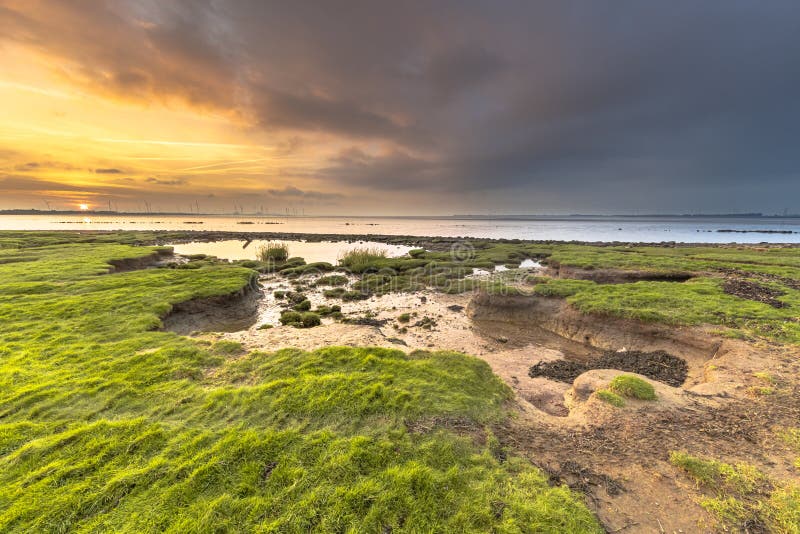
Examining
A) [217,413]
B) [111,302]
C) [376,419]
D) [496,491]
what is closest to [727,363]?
[496,491]

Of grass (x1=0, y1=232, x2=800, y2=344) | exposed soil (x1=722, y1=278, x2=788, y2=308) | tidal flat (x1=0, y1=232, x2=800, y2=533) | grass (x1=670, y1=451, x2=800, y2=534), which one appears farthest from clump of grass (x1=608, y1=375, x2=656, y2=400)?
exposed soil (x1=722, y1=278, x2=788, y2=308)

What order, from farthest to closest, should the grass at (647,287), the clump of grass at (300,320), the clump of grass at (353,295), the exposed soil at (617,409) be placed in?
the clump of grass at (353,295), the clump of grass at (300,320), the grass at (647,287), the exposed soil at (617,409)

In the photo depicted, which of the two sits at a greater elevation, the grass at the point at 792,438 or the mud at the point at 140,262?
the mud at the point at 140,262

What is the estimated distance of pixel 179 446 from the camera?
583 cm

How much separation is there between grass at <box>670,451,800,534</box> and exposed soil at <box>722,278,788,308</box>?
1566 centimetres

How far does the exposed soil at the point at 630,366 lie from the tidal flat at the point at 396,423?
89 mm

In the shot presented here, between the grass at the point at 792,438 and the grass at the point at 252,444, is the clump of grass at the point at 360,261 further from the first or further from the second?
the grass at the point at 792,438

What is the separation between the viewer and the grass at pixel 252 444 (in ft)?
15.2

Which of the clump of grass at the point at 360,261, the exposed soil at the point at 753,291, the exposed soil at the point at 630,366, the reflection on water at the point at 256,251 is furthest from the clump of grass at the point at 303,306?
the exposed soil at the point at 753,291

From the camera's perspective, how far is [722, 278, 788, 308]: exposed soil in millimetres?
15507

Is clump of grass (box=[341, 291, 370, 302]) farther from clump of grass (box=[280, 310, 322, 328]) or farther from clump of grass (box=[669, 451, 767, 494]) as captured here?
clump of grass (box=[669, 451, 767, 494])

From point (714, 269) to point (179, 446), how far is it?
37549mm

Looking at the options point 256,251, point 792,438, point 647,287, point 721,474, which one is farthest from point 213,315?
point 256,251

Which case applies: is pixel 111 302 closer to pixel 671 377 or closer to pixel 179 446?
pixel 179 446
